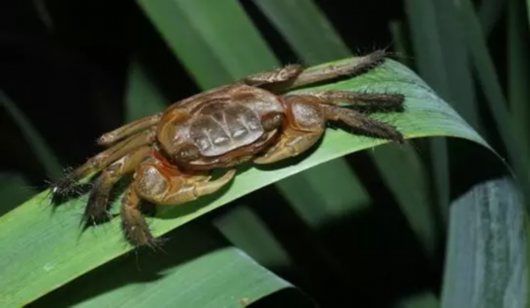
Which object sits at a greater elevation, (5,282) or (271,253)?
(5,282)

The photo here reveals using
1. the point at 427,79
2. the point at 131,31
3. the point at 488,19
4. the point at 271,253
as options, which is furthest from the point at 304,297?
the point at 131,31

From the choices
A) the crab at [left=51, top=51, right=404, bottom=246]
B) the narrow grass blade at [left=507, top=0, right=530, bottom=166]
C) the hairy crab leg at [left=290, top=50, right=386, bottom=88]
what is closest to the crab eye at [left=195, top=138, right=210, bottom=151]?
the crab at [left=51, top=51, right=404, bottom=246]

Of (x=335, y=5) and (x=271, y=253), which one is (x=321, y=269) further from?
(x=335, y=5)

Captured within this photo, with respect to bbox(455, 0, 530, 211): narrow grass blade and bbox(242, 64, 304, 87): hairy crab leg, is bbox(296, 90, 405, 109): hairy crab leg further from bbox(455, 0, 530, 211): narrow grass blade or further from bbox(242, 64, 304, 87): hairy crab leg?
bbox(455, 0, 530, 211): narrow grass blade

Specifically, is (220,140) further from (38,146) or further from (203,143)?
(38,146)

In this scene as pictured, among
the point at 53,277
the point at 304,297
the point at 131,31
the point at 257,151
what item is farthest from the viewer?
→ the point at 131,31

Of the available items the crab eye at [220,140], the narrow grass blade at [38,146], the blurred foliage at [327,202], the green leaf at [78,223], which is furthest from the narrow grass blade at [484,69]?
the narrow grass blade at [38,146]

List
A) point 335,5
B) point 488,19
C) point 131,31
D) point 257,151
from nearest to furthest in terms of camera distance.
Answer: point 257,151
point 488,19
point 131,31
point 335,5
